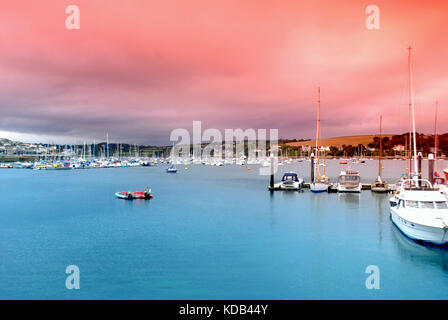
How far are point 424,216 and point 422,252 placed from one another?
2579 millimetres

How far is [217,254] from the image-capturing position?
24.7 meters

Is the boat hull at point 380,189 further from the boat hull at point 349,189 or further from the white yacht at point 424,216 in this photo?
the white yacht at point 424,216

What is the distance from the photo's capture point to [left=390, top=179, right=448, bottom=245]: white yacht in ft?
74.8

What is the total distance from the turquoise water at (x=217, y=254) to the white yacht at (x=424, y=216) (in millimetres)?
1073

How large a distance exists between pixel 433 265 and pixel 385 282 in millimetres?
4572

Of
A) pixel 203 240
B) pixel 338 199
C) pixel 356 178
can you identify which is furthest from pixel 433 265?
pixel 356 178

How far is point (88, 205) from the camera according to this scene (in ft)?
166

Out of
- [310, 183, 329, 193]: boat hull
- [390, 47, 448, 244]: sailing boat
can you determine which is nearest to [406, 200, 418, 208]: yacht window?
[390, 47, 448, 244]: sailing boat

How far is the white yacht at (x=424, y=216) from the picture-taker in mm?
22812

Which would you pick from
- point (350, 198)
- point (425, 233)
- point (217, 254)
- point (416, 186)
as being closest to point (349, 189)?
point (350, 198)

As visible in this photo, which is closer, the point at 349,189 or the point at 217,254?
the point at 217,254

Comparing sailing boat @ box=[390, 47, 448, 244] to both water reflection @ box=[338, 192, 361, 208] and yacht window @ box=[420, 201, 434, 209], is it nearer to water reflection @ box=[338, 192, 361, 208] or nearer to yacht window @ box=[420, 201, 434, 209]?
yacht window @ box=[420, 201, 434, 209]

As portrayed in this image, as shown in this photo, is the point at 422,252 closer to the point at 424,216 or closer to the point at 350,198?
the point at 424,216

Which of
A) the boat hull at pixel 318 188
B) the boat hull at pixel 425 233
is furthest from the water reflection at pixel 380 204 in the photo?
the boat hull at pixel 318 188
